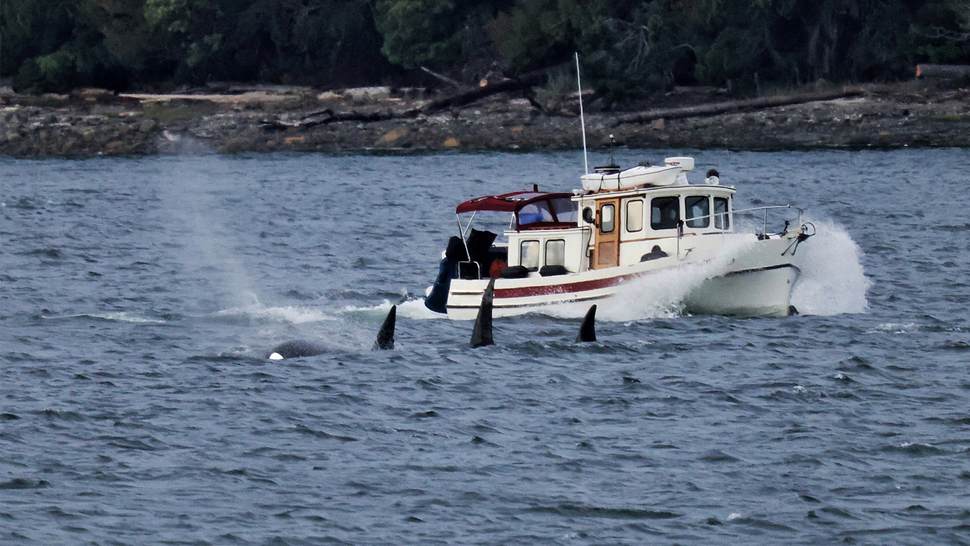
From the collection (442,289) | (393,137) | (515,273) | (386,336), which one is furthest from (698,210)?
(393,137)

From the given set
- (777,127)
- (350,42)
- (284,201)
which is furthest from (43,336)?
(350,42)

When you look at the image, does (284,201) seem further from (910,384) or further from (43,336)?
(910,384)

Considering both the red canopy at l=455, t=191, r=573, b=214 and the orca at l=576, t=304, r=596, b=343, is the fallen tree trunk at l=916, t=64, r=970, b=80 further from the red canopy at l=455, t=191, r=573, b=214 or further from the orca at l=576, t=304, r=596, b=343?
the orca at l=576, t=304, r=596, b=343

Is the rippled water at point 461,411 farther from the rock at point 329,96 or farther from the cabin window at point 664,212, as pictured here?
the rock at point 329,96

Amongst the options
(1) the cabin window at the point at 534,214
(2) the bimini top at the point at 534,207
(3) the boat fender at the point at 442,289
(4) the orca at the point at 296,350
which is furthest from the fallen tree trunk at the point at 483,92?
(4) the orca at the point at 296,350

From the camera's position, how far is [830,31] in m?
89.9

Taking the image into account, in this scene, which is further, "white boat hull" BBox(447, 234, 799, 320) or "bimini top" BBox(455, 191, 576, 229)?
"bimini top" BBox(455, 191, 576, 229)

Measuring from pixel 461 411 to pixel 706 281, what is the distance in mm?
9302

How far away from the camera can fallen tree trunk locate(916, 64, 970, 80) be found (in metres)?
84.2

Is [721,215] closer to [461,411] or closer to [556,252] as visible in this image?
[556,252]

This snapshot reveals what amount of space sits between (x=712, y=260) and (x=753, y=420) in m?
8.93

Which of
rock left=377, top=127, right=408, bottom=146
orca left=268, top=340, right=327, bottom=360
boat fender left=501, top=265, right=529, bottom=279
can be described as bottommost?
rock left=377, top=127, right=408, bottom=146

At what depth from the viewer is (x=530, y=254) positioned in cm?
3422

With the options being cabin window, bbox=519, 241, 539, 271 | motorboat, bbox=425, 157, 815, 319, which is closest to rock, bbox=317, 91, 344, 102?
motorboat, bbox=425, 157, 815, 319
